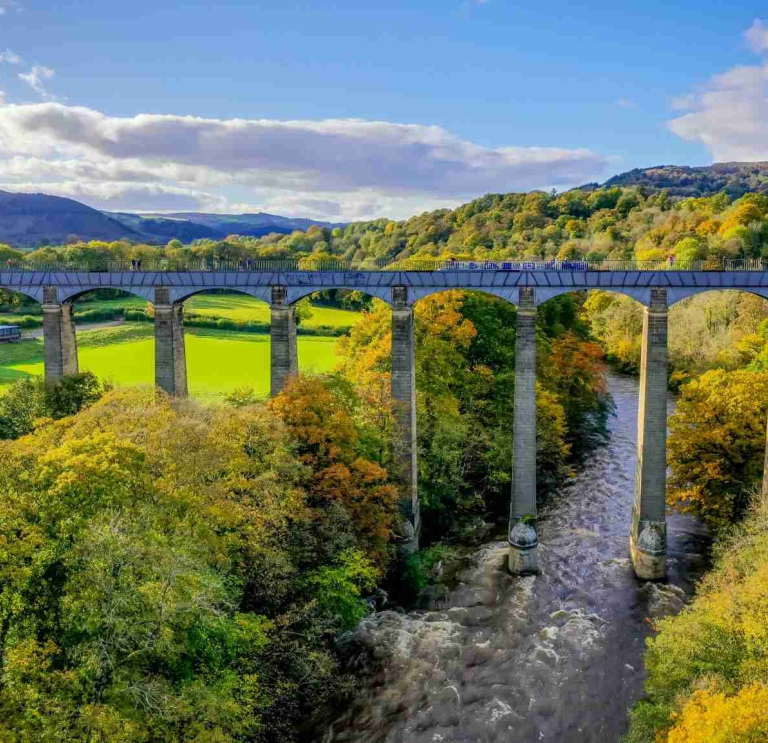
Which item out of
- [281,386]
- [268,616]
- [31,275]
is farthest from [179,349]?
[268,616]

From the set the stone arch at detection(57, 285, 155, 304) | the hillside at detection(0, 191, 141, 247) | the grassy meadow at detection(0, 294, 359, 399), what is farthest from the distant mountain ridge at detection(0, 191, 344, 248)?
the stone arch at detection(57, 285, 155, 304)

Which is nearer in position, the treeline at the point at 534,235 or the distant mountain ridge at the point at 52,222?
the treeline at the point at 534,235

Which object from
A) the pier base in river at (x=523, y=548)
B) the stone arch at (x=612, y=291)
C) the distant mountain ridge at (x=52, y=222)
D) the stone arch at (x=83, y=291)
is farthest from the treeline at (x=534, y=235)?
the distant mountain ridge at (x=52, y=222)

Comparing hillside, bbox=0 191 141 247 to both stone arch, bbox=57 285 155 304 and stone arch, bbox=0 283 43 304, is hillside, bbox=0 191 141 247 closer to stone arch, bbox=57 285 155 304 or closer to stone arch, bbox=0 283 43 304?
stone arch, bbox=0 283 43 304

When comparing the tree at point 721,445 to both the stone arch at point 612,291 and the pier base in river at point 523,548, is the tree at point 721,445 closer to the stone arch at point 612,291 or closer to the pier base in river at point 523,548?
the stone arch at point 612,291

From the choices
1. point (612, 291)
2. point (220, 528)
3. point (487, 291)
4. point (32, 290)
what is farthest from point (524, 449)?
point (32, 290)

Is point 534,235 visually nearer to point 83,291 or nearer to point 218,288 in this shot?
point 218,288
